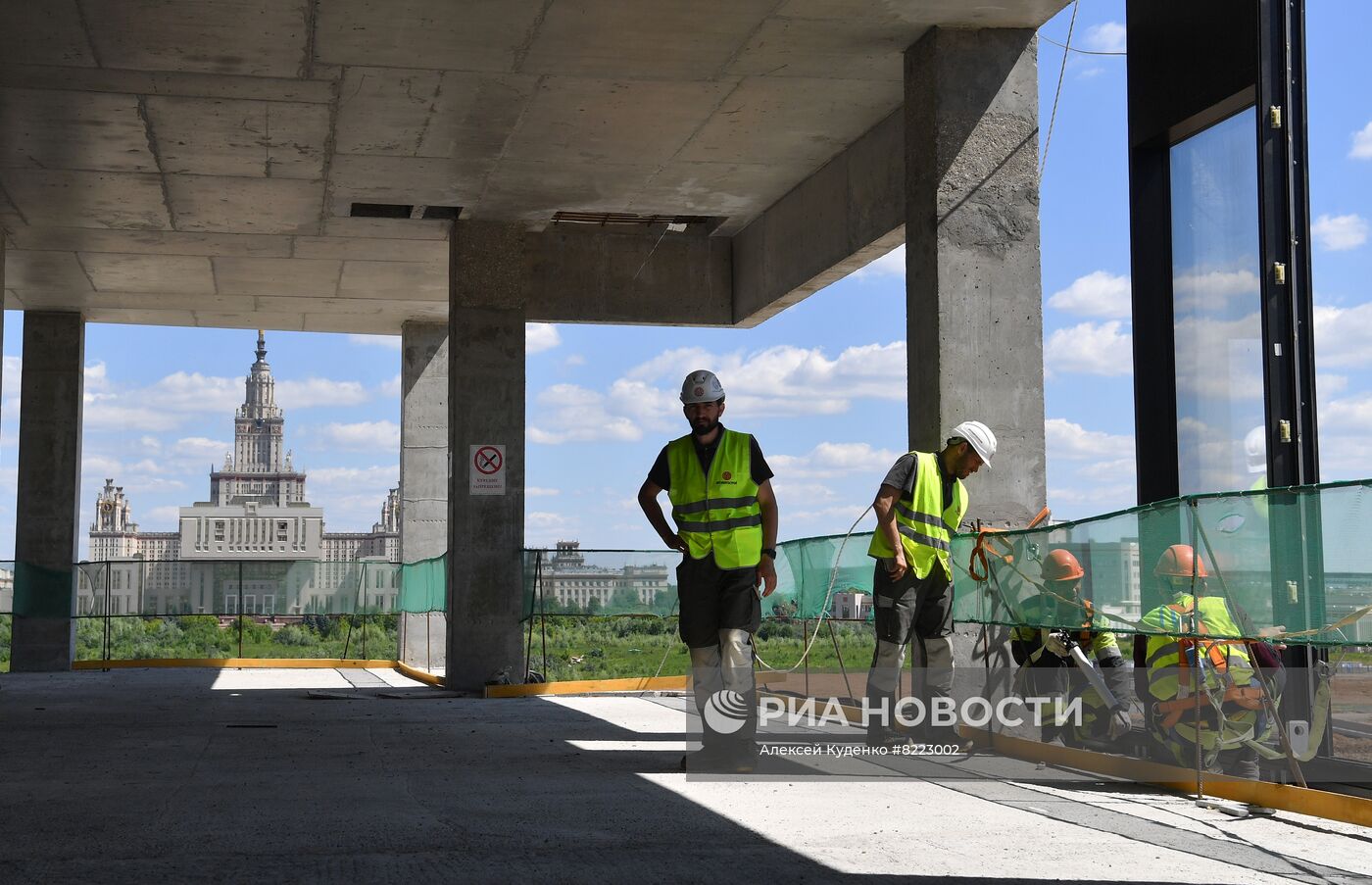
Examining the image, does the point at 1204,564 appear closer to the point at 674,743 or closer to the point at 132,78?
the point at 674,743

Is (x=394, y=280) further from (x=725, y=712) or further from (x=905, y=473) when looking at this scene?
(x=725, y=712)

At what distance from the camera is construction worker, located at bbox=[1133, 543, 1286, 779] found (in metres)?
6.91

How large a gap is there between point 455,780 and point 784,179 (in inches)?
374

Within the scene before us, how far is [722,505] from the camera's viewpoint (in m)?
7.92

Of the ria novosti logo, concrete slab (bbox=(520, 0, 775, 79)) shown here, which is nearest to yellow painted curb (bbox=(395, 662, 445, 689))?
concrete slab (bbox=(520, 0, 775, 79))

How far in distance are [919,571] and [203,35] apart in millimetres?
6427

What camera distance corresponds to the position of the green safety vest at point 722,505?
7.91 meters

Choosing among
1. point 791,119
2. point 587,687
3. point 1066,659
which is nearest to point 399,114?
point 791,119

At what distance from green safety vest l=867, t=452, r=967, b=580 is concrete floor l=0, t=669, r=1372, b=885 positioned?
1.14m

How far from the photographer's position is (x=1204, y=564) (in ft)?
22.4

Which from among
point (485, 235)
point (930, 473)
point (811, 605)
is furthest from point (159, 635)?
point (930, 473)

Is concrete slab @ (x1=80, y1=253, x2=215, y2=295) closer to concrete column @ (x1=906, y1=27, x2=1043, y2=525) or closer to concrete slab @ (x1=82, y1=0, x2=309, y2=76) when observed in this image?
concrete slab @ (x1=82, y1=0, x2=309, y2=76)

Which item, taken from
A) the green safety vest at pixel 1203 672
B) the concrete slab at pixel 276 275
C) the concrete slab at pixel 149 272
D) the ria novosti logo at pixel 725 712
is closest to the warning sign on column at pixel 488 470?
the concrete slab at pixel 276 275

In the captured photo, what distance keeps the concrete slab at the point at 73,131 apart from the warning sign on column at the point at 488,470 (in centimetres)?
453
